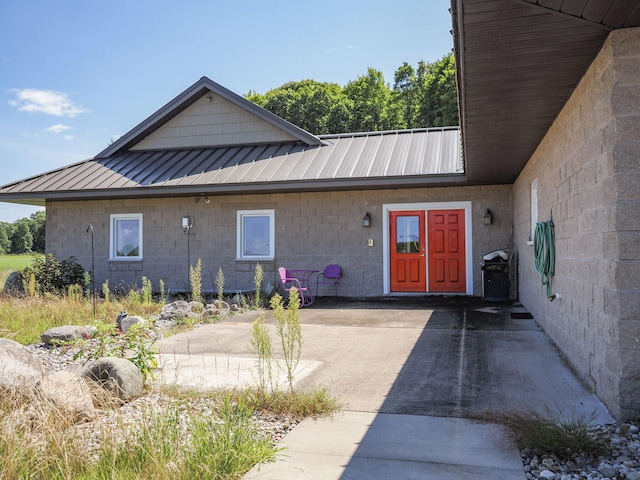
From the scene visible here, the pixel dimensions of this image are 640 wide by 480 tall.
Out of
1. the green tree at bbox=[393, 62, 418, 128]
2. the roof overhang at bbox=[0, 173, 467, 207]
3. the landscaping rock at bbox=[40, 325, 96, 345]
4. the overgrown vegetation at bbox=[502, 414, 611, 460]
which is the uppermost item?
the green tree at bbox=[393, 62, 418, 128]

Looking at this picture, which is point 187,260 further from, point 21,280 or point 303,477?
point 303,477

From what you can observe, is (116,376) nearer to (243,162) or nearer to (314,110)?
(243,162)

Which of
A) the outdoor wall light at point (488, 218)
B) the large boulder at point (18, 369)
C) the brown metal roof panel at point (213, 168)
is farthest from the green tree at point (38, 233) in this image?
the large boulder at point (18, 369)

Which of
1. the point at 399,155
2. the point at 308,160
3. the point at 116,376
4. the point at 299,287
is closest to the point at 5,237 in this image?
the point at 308,160

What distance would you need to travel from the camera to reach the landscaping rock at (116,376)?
13.8 feet

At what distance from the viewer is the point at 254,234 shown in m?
13.0

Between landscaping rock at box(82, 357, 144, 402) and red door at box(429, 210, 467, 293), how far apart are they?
874cm

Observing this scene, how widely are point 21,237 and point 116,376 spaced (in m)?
52.6

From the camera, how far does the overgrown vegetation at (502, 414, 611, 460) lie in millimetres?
3102

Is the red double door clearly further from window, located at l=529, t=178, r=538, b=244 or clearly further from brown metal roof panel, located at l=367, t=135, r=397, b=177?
window, located at l=529, t=178, r=538, b=244

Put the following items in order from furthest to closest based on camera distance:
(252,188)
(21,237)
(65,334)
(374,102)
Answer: (21,237) → (374,102) → (252,188) → (65,334)

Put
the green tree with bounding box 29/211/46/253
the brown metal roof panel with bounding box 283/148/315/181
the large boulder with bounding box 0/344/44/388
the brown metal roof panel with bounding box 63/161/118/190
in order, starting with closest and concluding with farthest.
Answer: the large boulder with bounding box 0/344/44/388 → the brown metal roof panel with bounding box 283/148/315/181 → the brown metal roof panel with bounding box 63/161/118/190 → the green tree with bounding box 29/211/46/253

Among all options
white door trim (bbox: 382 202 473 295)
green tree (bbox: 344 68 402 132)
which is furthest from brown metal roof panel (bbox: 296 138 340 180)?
green tree (bbox: 344 68 402 132)

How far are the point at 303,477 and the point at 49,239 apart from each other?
13779 mm
